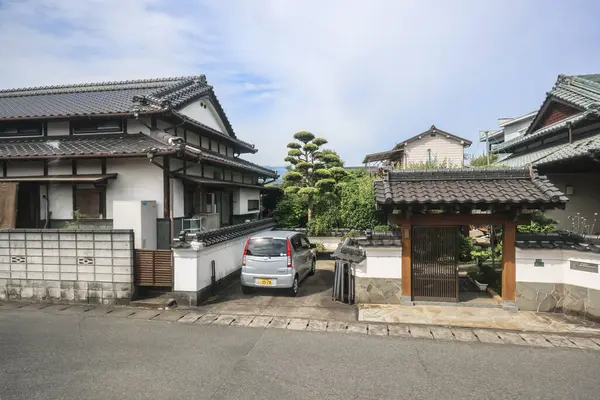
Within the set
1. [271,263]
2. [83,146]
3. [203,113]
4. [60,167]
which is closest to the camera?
[271,263]

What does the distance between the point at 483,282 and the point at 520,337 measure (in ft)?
11.8

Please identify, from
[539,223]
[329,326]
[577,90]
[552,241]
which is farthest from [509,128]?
[329,326]

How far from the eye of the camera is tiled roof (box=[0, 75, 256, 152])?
39.1 ft

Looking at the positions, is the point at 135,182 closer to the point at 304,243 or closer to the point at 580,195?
the point at 304,243

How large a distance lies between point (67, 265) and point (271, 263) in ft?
18.8

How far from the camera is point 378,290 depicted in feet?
27.5

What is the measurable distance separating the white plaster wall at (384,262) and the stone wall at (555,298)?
2.98 metres

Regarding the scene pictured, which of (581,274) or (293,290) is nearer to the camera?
(581,274)

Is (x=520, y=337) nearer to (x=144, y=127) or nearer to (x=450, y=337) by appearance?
(x=450, y=337)

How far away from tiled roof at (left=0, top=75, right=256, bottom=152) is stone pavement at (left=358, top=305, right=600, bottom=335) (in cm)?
978

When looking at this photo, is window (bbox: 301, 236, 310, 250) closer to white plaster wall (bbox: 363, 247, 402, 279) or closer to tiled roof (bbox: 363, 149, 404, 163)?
white plaster wall (bbox: 363, 247, 402, 279)

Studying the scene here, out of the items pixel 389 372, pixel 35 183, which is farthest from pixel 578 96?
pixel 35 183

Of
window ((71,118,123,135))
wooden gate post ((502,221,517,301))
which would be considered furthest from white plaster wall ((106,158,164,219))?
wooden gate post ((502,221,517,301))

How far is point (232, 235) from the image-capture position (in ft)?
35.6
